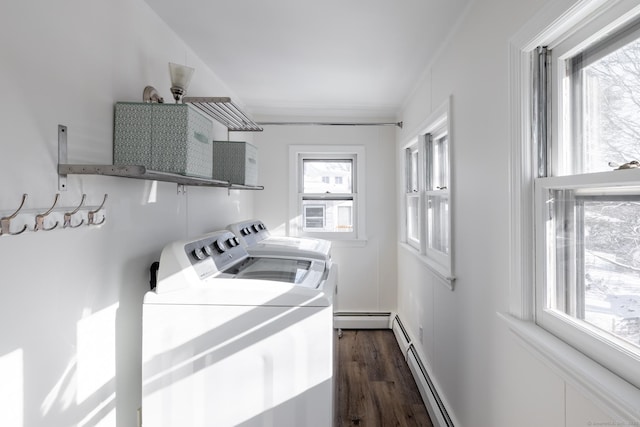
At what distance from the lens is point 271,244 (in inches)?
90.4

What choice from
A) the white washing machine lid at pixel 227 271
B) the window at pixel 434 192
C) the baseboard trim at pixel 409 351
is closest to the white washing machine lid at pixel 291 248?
the white washing machine lid at pixel 227 271

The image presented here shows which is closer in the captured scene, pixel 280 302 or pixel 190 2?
pixel 280 302

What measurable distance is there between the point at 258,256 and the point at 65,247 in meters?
0.97

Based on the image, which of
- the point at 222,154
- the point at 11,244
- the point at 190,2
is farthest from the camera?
the point at 222,154

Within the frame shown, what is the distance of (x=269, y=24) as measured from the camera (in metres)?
1.84

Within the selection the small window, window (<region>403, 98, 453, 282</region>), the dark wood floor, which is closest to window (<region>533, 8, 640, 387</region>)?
window (<region>403, 98, 453, 282</region>)

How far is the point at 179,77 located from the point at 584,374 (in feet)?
6.00

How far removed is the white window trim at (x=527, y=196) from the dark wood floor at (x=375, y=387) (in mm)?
1218

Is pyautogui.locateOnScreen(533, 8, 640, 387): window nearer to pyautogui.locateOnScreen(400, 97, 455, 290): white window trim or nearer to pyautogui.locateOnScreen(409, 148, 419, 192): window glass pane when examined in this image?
pyautogui.locateOnScreen(400, 97, 455, 290): white window trim

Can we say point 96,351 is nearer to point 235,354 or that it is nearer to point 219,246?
point 235,354

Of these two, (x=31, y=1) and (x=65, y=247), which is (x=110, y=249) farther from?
(x=31, y=1)

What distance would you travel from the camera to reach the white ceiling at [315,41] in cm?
169

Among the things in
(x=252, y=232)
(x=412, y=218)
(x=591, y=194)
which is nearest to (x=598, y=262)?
(x=591, y=194)

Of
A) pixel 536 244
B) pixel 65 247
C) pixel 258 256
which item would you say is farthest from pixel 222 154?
pixel 536 244
